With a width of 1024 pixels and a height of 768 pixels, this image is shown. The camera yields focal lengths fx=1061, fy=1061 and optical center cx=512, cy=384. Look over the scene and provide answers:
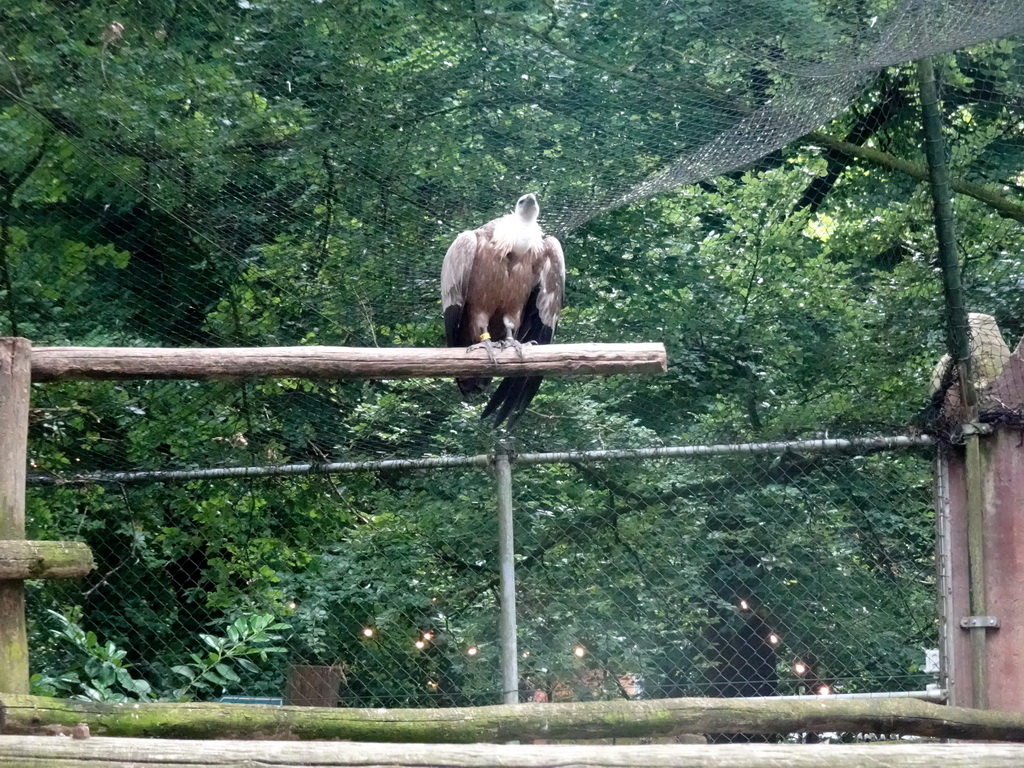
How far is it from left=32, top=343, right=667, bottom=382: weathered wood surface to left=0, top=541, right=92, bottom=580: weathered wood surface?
50 centimetres

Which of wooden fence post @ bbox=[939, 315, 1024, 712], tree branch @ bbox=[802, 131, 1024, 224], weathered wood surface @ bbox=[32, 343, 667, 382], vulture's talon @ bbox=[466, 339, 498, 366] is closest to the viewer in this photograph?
weathered wood surface @ bbox=[32, 343, 667, 382]

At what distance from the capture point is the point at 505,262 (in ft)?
13.4

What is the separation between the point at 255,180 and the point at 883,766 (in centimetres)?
349

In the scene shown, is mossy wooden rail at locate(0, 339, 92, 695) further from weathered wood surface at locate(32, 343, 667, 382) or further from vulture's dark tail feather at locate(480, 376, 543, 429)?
vulture's dark tail feather at locate(480, 376, 543, 429)

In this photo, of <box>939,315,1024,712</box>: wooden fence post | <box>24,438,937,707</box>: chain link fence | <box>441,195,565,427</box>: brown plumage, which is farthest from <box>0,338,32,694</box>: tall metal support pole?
<box>939,315,1024,712</box>: wooden fence post

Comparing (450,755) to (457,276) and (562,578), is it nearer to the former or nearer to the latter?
(562,578)

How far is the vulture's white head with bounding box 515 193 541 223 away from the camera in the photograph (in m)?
4.03

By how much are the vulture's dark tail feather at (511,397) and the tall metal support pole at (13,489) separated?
1.75 m

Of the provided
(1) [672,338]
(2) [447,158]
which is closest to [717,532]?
(1) [672,338]

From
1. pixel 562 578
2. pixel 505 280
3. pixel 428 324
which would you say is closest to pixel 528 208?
pixel 505 280

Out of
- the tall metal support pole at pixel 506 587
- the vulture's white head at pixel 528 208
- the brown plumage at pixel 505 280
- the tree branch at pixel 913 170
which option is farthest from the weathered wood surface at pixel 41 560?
the tree branch at pixel 913 170

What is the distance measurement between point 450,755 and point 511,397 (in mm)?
2387

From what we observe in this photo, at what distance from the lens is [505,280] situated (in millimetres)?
4133

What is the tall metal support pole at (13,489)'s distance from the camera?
2143mm
